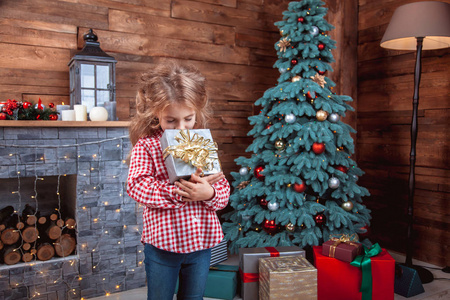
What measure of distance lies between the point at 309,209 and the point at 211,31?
167 centimetres

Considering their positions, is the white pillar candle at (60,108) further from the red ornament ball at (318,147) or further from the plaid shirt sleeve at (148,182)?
the red ornament ball at (318,147)

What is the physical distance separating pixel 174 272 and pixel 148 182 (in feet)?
0.98

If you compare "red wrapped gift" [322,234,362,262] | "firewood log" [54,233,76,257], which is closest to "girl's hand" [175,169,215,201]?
"red wrapped gift" [322,234,362,262]

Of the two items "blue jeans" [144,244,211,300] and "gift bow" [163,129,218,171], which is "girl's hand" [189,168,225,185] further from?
"blue jeans" [144,244,211,300]

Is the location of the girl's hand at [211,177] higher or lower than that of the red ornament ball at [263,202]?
higher

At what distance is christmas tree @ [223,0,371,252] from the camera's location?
7.84ft

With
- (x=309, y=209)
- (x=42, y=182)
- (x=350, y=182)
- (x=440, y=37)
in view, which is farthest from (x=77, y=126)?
(x=440, y=37)

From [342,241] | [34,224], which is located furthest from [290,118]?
[34,224]

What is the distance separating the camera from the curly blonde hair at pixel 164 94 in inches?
45.8

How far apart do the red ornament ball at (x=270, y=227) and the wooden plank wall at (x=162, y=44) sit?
868 mm

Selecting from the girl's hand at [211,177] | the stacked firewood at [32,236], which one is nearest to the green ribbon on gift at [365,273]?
the girl's hand at [211,177]

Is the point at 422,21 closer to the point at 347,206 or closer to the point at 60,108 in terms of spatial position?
the point at 347,206

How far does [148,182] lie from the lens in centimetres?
114

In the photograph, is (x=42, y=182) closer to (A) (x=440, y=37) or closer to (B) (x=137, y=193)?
(B) (x=137, y=193)
